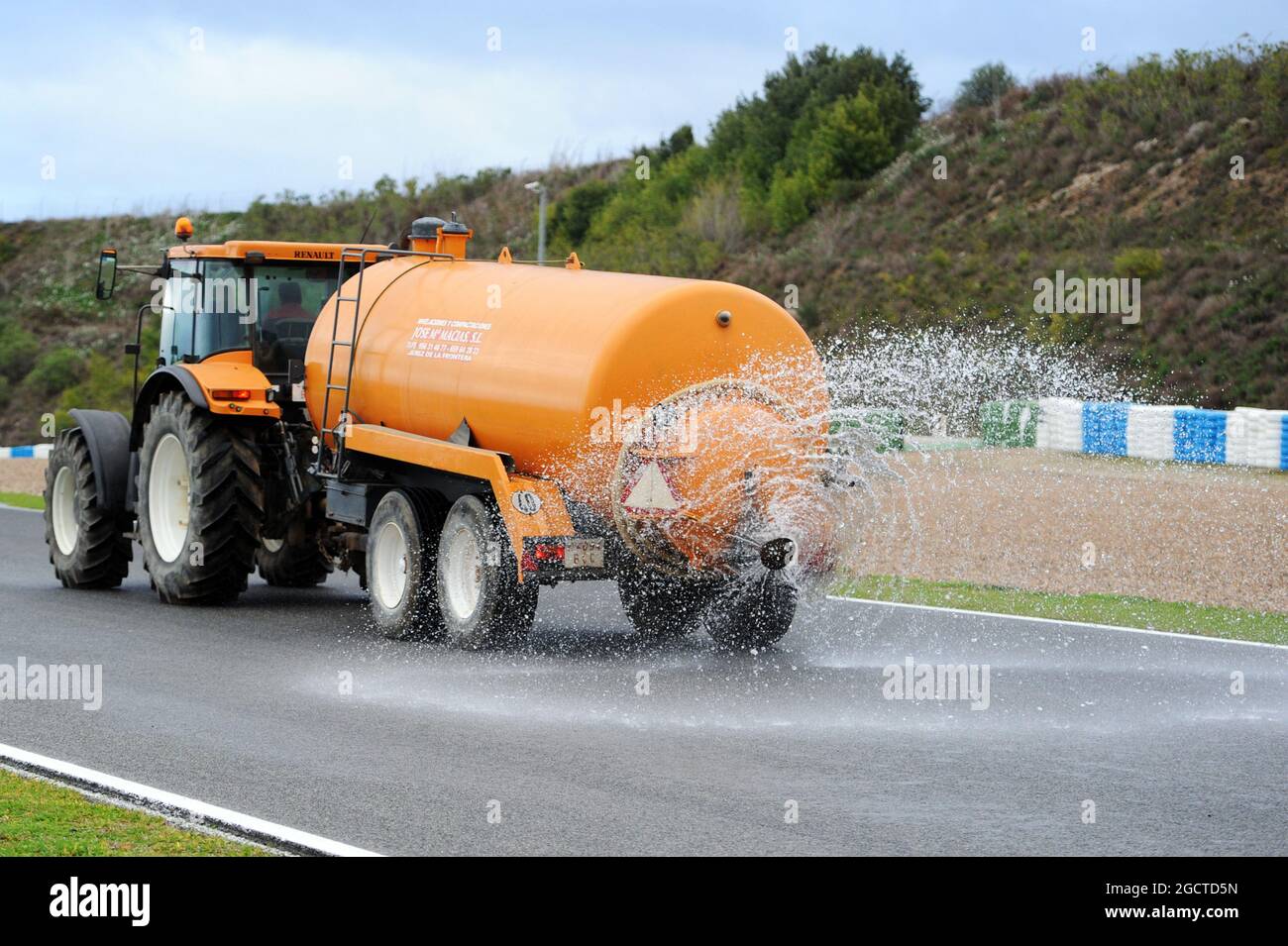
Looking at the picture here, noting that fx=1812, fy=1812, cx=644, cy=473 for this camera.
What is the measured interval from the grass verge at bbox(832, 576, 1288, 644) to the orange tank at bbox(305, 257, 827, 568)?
1900mm

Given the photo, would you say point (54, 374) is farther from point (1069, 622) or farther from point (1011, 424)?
point (1069, 622)

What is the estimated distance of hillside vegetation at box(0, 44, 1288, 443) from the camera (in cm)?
3928

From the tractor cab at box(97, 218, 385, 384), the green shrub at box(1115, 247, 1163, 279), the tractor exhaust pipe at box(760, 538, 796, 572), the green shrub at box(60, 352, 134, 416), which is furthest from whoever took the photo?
the green shrub at box(60, 352, 134, 416)

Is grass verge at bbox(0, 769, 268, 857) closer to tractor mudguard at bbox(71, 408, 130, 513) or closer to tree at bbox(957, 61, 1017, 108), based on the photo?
tractor mudguard at bbox(71, 408, 130, 513)

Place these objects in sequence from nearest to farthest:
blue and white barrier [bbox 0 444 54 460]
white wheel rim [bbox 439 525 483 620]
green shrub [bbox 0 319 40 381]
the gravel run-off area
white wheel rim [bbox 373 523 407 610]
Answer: white wheel rim [bbox 439 525 483 620] < white wheel rim [bbox 373 523 407 610] < the gravel run-off area < blue and white barrier [bbox 0 444 54 460] < green shrub [bbox 0 319 40 381]

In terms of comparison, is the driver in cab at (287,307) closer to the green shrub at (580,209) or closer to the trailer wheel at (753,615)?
the trailer wheel at (753,615)

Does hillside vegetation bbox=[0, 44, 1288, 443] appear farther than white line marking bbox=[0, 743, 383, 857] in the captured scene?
Yes

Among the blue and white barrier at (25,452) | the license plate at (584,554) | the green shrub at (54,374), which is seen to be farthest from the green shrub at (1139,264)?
the green shrub at (54,374)

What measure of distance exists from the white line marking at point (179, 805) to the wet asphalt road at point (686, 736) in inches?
6.4

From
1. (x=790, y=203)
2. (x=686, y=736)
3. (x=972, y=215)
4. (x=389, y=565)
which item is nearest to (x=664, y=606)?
(x=389, y=565)

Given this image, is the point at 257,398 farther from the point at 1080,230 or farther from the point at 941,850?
the point at 1080,230

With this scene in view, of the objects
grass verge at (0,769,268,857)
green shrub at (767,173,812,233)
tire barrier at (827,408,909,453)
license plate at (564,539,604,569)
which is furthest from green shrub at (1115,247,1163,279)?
grass verge at (0,769,268,857)

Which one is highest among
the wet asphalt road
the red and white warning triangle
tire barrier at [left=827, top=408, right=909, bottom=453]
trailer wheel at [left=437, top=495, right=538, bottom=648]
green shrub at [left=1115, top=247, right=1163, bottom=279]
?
green shrub at [left=1115, top=247, right=1163, bottom=279]

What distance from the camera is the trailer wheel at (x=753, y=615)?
497 inches
